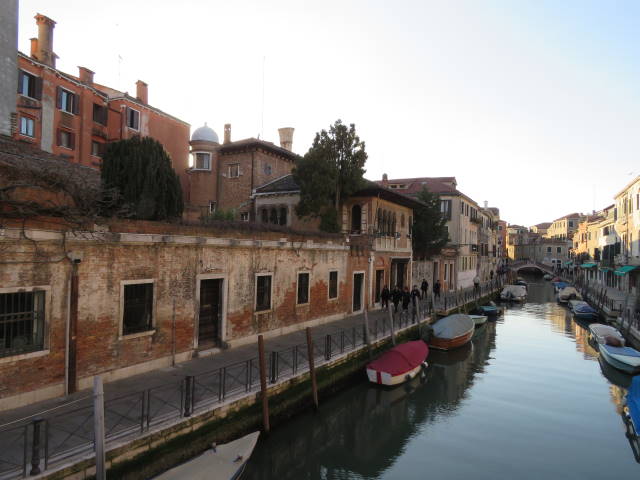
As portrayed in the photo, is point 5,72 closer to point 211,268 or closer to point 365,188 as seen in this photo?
point 211,268

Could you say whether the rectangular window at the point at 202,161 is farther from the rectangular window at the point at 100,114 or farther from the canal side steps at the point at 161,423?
the canal side steps at the point at 161,423

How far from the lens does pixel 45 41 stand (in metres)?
24.1

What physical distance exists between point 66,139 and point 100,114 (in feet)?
9.51

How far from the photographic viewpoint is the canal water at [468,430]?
8.73 meters

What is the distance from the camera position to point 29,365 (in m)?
7.46

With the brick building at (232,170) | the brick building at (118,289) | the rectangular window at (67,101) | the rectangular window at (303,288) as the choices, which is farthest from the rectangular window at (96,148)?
the rectangular window at (303,288)

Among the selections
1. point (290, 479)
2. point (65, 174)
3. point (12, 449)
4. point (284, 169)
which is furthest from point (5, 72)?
point (284, 169)

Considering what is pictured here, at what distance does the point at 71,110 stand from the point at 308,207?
1671cm

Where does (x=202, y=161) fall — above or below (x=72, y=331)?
above

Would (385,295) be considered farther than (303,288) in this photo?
Yes

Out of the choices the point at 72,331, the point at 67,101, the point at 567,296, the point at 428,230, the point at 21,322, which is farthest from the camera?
the point at 567,296

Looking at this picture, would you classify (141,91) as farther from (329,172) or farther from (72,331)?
(72,331)

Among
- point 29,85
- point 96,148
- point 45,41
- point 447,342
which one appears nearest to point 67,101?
point 29,85

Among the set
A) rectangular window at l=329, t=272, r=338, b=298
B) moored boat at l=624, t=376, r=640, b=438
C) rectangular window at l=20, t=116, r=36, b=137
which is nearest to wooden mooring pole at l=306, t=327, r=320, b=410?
rectangular window at l=329, t=272, r=338, b=298
